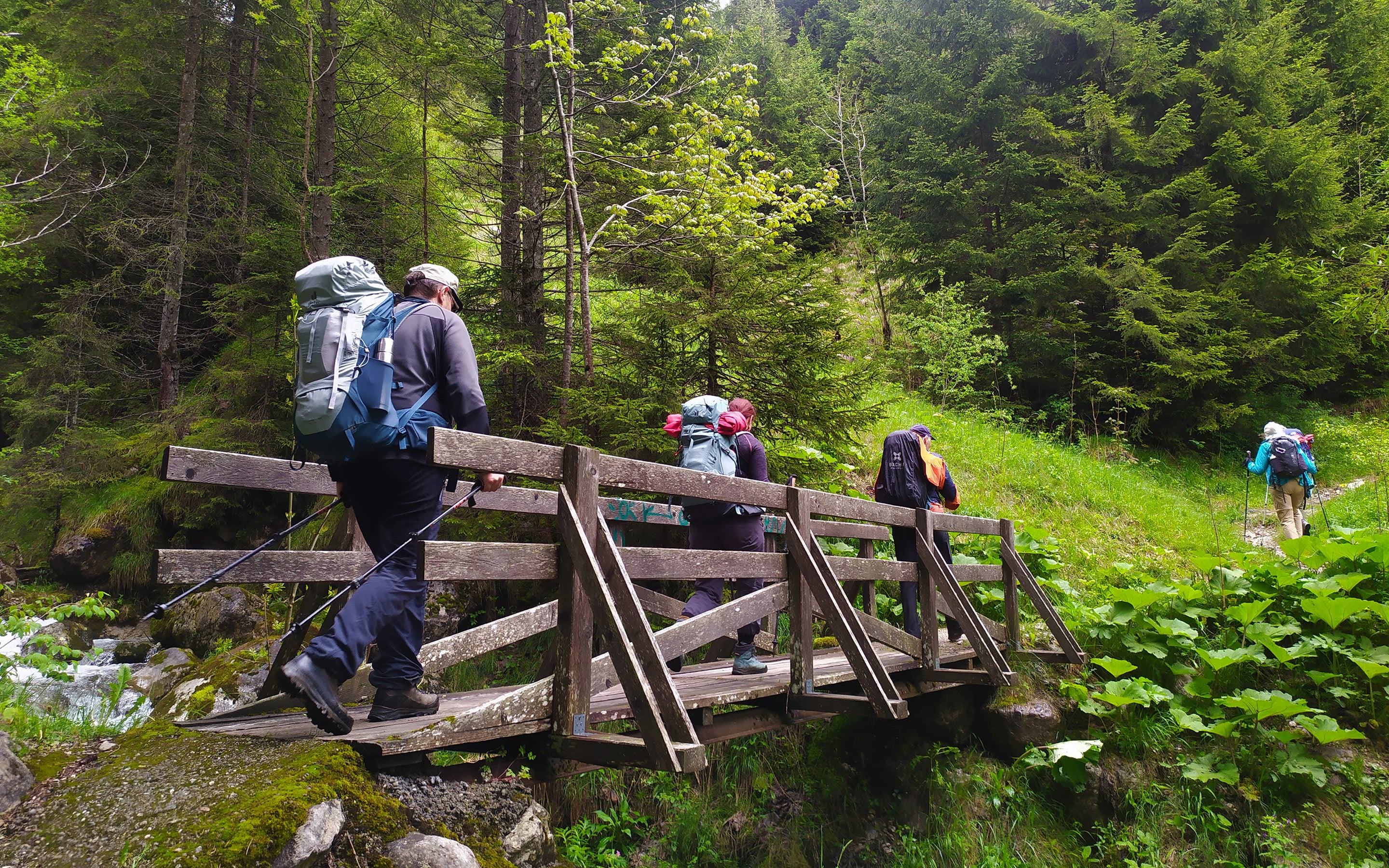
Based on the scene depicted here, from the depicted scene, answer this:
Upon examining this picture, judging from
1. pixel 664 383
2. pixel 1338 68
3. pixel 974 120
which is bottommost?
pixel 664 383

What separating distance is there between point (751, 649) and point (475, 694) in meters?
1.97

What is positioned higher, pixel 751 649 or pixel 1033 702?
pixel 751 649

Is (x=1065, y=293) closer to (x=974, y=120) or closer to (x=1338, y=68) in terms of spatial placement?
(x=974, y=120)

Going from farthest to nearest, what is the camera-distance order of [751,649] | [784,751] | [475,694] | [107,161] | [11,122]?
[107,161] → [11,122] → [784,751] → [751,649] → [475,694]

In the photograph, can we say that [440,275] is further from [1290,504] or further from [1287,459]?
[1290,504]

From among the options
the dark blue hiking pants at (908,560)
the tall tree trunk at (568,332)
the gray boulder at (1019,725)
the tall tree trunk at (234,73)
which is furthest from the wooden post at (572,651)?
the tall tree trunk at (234,73)

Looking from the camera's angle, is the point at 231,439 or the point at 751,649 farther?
the point at 231,439

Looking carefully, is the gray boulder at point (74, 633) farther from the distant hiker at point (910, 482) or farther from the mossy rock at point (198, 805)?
the distant hiker at point (910, 482)

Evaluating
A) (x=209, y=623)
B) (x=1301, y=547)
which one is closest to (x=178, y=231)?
(x=209, y=623)

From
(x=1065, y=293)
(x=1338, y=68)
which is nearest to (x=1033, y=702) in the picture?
(x=1065, y=293)

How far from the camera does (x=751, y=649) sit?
16.6ft

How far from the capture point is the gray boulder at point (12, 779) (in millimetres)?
2230

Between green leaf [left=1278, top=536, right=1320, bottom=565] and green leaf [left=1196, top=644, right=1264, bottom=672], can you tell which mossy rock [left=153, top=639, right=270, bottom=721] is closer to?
green leaf [left=1196, top=644, right=1264, bottom=672]

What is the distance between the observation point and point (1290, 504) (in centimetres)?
1143
